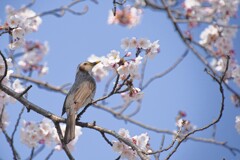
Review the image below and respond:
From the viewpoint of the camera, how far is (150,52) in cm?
387

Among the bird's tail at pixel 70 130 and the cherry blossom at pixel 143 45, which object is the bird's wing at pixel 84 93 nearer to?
the bird's tail at pixel 70 130

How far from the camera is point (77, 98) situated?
4.70 m

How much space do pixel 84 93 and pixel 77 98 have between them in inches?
6.0

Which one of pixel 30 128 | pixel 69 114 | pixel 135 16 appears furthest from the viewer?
pixel 135 16

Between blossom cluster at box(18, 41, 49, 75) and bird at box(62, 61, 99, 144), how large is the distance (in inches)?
118

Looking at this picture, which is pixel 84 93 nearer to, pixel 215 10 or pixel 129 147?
pixel 129 147

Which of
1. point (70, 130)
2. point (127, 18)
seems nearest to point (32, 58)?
point (127, 18)

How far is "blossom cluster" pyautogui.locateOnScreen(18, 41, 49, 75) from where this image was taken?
8.52 m

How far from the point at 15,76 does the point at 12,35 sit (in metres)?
1.77

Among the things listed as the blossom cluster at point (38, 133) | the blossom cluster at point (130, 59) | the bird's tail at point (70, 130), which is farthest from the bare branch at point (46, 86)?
the blossom cluster at point (130, 59)

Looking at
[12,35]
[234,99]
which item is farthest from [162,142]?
[234,99]

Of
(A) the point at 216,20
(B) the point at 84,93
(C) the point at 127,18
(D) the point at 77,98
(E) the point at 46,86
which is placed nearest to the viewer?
(D) the point at 77,98

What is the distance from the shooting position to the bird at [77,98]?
3.99 meters

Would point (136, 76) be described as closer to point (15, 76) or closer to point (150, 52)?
point (150, 52)
